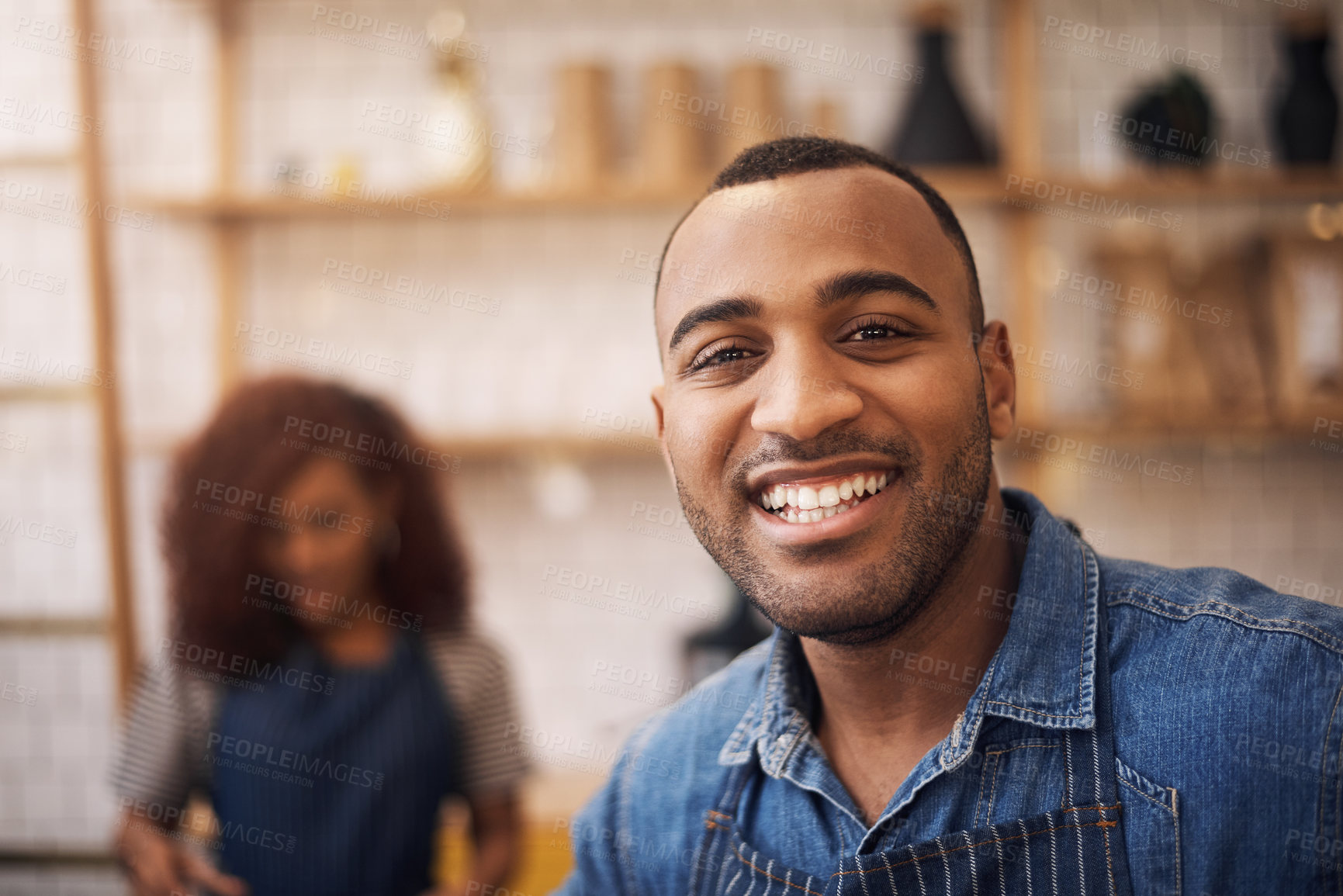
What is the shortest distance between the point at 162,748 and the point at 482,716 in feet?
1.77

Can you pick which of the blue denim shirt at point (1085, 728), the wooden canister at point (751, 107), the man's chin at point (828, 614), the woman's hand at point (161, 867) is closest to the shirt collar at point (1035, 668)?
the blue denim shirt at point (1085, 728)

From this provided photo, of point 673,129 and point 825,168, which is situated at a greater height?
point 673,129

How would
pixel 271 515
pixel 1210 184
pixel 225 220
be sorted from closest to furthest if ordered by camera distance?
pixel 271 515, pixel 1210 184, pixel 225 220

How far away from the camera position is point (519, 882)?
213cm

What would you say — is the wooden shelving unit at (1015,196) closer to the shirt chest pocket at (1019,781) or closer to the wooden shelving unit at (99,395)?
the wooden shelving unit at (99,395)

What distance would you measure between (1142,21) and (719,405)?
7.22 feet

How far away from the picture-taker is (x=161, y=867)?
5.26 ft

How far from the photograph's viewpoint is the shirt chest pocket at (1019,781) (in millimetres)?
819

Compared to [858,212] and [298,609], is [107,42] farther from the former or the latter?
[858,212]

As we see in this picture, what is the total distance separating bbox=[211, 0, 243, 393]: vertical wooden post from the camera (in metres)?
2.51

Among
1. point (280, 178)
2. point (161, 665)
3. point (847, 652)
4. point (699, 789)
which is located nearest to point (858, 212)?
point (847, 652)

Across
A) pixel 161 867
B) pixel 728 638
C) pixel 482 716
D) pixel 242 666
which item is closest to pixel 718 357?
pixel 482 716

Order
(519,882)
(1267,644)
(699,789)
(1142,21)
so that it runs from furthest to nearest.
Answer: (1142,21)
(519,882)
(699,789)
(1267,644)

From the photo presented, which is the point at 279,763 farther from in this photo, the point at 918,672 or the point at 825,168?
the point at 825,168
